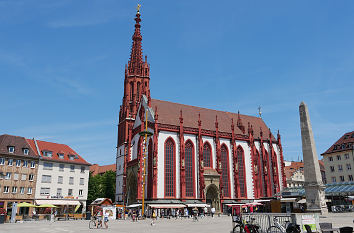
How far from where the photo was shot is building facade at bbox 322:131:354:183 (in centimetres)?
5872

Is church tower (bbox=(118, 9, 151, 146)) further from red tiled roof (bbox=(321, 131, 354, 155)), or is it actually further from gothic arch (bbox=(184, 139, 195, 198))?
red tiled roof (bbox=(321, 131, 354, 155))

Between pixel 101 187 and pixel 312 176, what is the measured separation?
5531cm

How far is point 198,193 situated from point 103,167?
66.4 metres

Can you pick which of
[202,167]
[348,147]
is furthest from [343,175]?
[202,167]

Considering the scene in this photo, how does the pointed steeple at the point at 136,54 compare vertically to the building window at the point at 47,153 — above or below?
above

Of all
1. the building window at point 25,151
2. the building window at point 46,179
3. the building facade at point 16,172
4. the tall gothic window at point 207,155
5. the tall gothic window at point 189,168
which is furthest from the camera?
the building window at point 46,179

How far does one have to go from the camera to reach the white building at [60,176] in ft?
162

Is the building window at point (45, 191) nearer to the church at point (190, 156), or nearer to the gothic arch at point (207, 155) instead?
the church at point (190, 156)

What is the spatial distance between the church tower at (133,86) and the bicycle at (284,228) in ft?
151

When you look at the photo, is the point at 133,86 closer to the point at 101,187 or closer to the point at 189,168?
the point at 189,168

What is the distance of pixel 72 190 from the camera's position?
52.8 meters

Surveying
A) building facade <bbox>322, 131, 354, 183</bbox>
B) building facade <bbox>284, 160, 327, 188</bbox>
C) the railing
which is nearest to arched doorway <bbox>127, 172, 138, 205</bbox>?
the railing

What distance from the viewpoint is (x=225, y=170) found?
50.5 meters

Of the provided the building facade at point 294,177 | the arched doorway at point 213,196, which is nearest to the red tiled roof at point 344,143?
the building facade at point 294,177
